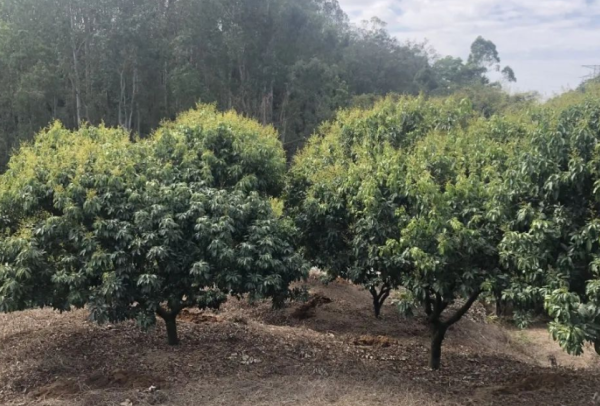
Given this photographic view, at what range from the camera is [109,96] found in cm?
3275

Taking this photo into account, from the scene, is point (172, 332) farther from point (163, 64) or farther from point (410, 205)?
point (163, 64)

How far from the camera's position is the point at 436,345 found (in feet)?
31.6

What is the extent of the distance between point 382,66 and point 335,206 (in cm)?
4077

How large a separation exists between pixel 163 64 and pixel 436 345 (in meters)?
28.1

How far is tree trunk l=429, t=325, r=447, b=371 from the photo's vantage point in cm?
948

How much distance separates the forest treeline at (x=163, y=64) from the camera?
2938 centimetres

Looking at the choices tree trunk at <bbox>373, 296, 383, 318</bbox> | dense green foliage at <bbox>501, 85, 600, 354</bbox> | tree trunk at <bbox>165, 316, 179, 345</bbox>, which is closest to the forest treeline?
A: tree trunk at <bbox>373, 296, 383, 318</bbox>

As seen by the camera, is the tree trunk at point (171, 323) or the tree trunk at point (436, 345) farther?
the tree trunk at point (436, 345)

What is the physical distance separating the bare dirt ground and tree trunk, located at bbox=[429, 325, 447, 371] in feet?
0.85

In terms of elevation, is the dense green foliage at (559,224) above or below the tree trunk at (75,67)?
below

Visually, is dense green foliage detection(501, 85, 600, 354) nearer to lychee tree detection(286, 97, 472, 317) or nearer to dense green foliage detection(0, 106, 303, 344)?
lychee tree detection(286, 97, 472, 317)

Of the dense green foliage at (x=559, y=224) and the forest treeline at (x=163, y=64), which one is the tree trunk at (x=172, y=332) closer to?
the dense green foliage at (x=559, y=224)

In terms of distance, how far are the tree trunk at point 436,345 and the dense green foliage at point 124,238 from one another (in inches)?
107

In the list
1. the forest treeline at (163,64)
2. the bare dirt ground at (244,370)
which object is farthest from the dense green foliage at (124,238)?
the forest treeline at (163,64)
